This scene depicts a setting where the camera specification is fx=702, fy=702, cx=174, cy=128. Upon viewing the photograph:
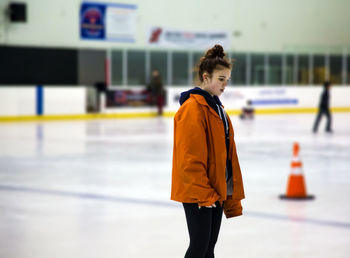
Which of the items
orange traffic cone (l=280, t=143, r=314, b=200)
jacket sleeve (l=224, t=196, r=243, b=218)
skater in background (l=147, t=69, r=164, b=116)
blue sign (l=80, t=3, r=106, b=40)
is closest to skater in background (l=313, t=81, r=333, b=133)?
skater in background (l=147, t=69, r=164, b=116)

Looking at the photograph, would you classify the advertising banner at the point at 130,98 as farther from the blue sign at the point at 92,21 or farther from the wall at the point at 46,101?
the blue sign at the point at 92,21

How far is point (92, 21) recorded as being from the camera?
2919 centimetres

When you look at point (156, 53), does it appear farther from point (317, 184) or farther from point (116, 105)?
point (317, 184)

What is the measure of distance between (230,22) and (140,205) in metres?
26.4

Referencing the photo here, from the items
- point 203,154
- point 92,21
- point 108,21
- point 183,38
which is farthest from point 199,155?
point 183,38

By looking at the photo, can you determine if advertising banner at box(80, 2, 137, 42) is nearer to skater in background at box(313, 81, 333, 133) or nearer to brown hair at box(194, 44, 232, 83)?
skater in background at box(313, 81, 333, 133)

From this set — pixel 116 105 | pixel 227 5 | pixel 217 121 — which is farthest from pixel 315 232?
pixel 227 5

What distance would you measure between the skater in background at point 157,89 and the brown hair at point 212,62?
25303mm

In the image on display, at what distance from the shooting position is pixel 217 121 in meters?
3.67

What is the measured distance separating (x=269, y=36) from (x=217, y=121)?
31851 mm

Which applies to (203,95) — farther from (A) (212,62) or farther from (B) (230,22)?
(B) (230,22)

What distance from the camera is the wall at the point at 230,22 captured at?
2814 cm

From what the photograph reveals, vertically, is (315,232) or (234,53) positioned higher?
(234,53)

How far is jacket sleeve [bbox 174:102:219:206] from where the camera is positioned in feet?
11.8
